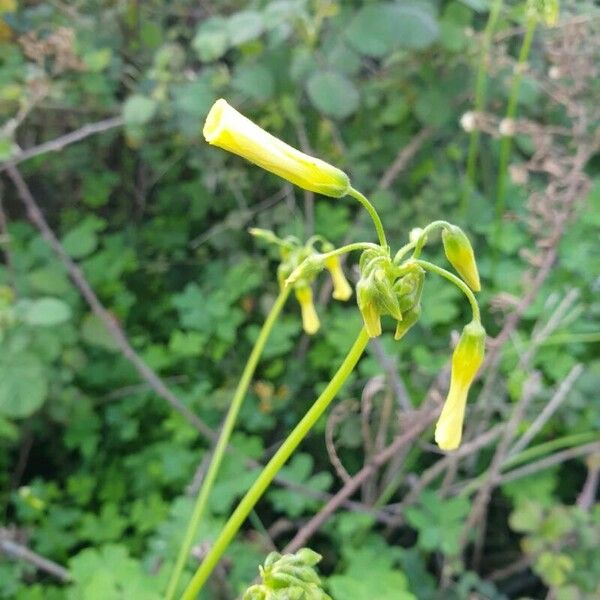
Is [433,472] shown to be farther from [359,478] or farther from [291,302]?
[291,302]

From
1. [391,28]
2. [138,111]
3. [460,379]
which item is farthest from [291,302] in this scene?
[460,379]

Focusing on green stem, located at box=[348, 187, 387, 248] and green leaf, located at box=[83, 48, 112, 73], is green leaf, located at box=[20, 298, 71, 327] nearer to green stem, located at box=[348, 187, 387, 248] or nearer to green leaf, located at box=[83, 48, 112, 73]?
green leaf, located at box=[83, 48, 112, 73]

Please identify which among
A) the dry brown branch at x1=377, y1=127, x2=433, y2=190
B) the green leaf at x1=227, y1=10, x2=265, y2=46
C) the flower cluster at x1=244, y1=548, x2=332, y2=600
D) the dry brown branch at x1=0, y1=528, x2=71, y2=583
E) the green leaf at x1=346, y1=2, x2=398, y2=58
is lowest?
Result: the dry brown branch at x1=0, y1=528, x2=71, y2=583

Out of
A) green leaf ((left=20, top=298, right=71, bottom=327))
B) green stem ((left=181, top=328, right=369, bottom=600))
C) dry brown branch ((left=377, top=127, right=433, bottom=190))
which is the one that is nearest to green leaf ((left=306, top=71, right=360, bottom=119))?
dry brown branch ((left=377, top=127, right=433, bottom=190))

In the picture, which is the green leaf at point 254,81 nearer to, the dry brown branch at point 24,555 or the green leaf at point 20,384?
the green leaf at point 20,384

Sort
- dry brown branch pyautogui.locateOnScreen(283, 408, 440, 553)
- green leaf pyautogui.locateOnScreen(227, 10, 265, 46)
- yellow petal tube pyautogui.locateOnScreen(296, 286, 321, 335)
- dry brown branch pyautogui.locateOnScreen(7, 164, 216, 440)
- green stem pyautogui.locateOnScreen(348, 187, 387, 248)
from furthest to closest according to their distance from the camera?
green leaf pyautogui.locateOnScreen(227, 10, 265, 46)
dry brown branch pyautogui.locateOnScreen(7, 164, 216, 440)
dry brown branch pyautogui.locateOnScreen(283, 408, 440, 553)
yellow petal tube pyautogui.locateOnScreen(296, 286, 321, 335)
green stem pyautogui.locateOnScreen(348, 187, 387, 248)

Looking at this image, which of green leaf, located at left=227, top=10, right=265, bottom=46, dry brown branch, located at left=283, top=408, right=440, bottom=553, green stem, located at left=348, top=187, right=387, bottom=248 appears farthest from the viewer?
green leaf, located at left=227, top=10, right=265, bottom=46

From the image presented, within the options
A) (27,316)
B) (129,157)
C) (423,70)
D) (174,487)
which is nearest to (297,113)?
(423,70)

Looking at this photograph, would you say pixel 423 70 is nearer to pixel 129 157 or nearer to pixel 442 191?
pixel 442 191
